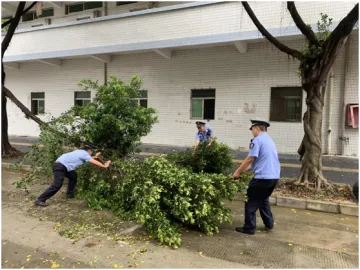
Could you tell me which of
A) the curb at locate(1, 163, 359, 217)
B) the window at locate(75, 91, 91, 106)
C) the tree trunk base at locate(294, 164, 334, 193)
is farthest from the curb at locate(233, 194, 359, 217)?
the window at locate(75, 91, 91, 106)

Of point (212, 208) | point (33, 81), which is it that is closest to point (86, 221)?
point (212, 208)

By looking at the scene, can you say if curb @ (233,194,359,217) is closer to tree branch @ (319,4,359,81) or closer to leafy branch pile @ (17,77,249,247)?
leafy branch pile @ (17,77,249,247)

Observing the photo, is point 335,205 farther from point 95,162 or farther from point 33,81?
point 33,81

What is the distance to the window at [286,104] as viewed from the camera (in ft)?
34.0

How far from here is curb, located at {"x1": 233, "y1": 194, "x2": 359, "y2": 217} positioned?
5336 mm

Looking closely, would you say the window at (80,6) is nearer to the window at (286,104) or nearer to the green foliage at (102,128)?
the window at (286,104)

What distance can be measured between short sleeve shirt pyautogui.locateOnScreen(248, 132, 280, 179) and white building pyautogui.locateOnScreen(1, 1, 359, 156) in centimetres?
633

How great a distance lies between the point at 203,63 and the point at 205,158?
21.2 feet

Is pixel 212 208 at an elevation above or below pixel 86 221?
above

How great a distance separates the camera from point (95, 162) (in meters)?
5.42

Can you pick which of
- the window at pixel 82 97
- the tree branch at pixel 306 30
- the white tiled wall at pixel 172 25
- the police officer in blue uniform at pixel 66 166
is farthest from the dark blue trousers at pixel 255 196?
the window at pixel 82 97

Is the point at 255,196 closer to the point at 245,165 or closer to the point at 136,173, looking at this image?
the point at 245,165

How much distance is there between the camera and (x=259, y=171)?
→ 4348 mm

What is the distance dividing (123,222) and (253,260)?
203 centimetres
